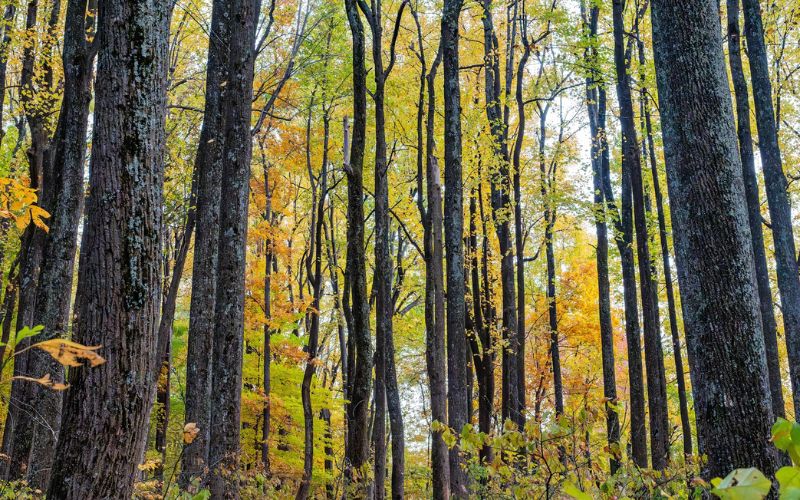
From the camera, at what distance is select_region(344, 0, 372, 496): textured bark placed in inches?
313

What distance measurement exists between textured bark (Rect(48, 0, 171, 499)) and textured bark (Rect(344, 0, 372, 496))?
4.24 metres

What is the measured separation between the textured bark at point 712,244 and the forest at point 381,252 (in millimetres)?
19

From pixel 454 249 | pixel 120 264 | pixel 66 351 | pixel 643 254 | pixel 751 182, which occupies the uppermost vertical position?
pixel 751 182

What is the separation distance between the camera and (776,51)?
1538 centimetres

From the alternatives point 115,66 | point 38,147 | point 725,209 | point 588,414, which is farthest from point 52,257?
point 725,209

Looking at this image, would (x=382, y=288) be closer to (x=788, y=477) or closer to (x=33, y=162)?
(x=33, y=162)

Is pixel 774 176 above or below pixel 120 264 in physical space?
above

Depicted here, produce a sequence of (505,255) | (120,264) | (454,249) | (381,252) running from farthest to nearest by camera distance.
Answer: (505,255)
(381,252)
(454,249)
(120,264)

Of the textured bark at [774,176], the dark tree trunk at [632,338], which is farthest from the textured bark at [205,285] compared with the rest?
the textured bark at [774,176]

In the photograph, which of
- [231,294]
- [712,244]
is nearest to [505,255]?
[231,294]

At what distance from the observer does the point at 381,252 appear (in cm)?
1027

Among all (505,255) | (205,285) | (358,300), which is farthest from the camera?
(505,255)

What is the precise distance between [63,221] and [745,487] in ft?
30.9

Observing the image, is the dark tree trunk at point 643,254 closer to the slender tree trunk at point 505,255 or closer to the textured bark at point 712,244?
the slender tree trunk at point 505,255
